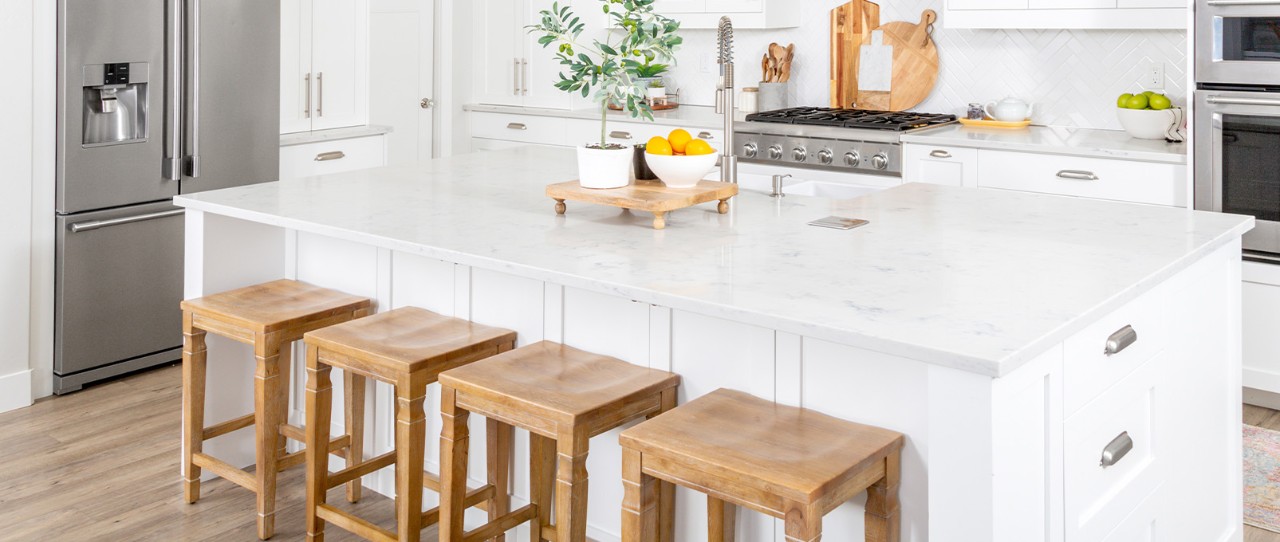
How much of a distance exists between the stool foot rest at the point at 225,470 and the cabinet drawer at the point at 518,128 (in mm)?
3061

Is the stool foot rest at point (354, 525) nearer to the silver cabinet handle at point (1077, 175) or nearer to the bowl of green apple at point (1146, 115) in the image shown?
the silver cabinet handle at point (1077, 175)

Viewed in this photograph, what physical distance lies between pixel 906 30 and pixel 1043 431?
11.9ft

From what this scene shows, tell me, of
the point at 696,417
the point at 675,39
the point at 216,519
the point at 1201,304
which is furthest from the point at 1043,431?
the point at 216,519

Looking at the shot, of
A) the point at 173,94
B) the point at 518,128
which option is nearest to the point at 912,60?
the point at 518,128

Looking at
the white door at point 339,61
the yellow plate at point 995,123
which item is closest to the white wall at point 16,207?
the white door at point 339,61

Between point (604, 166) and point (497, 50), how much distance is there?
3.56 metres

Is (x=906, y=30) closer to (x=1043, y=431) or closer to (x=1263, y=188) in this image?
(x=1263, y=188)

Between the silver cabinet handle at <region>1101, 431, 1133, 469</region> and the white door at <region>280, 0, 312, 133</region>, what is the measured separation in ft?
12.5

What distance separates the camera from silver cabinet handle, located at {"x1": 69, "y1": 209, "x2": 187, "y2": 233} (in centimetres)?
401

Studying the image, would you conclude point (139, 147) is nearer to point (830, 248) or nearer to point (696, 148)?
point (696, 148)

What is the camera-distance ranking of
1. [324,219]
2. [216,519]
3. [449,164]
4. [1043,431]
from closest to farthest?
[1043,431] < [324,219] < [216,519] < [449,164]

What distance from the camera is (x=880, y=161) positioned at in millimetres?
4711

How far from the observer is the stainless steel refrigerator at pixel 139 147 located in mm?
3990

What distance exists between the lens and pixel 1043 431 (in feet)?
6.39
